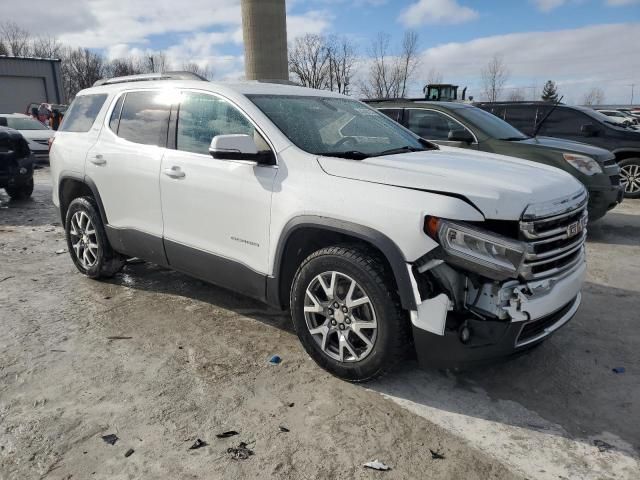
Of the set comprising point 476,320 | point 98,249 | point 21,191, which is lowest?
point 21,191

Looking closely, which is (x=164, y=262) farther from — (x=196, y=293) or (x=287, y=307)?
(x=287, y=307)

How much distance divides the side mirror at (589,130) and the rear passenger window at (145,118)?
24.4ft

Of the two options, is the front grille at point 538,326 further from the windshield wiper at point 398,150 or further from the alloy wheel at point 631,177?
the alloy wheel at point 631,177

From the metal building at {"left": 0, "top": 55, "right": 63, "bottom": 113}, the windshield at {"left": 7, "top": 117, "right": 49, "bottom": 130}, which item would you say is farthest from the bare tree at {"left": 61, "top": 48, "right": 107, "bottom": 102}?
the windshield at {"left": 7, "top": 117, "right": 49, "bottom": 130}

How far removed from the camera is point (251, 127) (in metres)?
3.53

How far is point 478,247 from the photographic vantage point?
2654 mm

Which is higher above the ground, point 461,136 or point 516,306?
point 461,136

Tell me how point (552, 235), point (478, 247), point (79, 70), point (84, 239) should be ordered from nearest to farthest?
point (478, 247) < point (552, 235) < point (84, 239) < point (79, 70)

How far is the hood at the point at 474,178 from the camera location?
2686 mm

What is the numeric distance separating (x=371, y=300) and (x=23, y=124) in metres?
15.7

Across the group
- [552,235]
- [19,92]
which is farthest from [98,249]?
[19,92]

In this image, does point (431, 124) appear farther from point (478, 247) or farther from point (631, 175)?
point (478, 247)

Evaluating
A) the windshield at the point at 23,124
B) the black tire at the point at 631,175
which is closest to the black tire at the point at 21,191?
the windshield at the point at 23,124

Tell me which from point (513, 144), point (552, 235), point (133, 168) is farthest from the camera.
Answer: point (513, 144)
